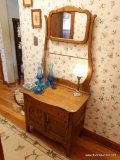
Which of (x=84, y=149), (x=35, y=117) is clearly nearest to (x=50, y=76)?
(x=35, y=117)

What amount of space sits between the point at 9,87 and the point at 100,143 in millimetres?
2444

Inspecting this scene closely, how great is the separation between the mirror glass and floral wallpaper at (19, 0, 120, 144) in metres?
0.10

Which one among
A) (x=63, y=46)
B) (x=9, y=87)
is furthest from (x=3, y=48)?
(x=63, y=46)

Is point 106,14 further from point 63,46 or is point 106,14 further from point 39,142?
point 39,142

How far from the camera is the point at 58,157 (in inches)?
65.2

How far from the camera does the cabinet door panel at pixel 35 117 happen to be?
1718 millimetres

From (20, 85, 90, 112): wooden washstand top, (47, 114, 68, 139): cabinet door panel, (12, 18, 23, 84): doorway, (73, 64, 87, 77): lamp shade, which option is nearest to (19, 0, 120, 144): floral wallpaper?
(73, 64, 87, 77): lamp shade

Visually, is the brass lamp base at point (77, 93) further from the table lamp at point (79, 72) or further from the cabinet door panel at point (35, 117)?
the cabinet door panel at point (35, 117)

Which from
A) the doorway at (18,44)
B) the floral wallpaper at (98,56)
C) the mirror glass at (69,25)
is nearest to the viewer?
the floral wallpaper at (98,56)

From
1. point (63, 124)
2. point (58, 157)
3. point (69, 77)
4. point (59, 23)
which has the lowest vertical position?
point (58, 157)

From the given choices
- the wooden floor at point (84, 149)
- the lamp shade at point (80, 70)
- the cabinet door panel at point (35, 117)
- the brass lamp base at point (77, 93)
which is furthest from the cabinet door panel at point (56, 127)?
the lamp shade at point (80, 70)

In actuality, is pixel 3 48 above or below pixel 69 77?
above

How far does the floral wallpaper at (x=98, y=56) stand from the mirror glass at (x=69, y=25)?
98 mm

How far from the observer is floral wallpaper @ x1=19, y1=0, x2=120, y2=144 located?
1.40 meters
